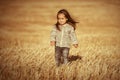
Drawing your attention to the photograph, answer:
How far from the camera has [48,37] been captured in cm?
387

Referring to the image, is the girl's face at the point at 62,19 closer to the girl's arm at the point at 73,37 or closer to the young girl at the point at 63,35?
the young girl at the point at 63,35

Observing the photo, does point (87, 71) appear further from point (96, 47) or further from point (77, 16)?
point (77, 16)

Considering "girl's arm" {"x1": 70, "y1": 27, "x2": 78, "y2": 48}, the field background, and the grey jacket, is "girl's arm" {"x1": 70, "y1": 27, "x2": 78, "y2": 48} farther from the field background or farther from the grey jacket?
the field background

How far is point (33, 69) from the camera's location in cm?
283

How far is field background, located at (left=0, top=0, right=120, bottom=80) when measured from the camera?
2912mm

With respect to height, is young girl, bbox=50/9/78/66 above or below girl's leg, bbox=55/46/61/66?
above

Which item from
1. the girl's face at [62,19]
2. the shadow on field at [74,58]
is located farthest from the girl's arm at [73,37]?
the shadow on field at [74,58]

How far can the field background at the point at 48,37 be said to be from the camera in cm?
291

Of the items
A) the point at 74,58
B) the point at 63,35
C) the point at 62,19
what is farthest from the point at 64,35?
the point at 74,58

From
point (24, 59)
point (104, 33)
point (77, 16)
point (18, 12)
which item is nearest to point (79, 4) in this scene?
point (77, 16)

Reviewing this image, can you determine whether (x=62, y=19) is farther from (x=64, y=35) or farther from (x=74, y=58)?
(x=74, y=58)

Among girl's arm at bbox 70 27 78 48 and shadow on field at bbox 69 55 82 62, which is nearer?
girl's arm at bbox 70 27 78 48

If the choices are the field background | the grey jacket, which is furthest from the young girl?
the field background

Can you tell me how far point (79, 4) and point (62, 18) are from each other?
3.10 ft
